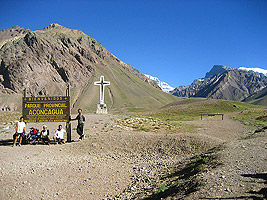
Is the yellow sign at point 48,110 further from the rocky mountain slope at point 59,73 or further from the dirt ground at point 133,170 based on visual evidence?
the rocky mountain slope at point 59,73

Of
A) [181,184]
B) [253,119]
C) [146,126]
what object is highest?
[146,126]

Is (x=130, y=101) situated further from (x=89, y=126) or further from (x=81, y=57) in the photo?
(x=89, y=126)

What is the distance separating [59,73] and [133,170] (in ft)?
457

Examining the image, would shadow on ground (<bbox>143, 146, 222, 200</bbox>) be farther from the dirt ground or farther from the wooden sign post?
the wooden sign post

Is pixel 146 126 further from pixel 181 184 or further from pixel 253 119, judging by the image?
pixel 253 119

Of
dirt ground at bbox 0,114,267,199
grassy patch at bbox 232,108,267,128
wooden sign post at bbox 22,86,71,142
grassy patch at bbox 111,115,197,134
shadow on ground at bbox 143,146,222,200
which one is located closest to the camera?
shadow on ground at bbox 143,146,222,200

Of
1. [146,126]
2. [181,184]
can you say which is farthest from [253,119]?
[181,184]

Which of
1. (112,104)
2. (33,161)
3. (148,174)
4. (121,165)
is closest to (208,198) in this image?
(148,174)

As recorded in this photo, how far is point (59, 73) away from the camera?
5477 inches

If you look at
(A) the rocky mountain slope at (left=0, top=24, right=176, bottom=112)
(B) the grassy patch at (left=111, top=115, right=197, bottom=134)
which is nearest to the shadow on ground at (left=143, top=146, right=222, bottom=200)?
(B) the grassy patch at (left=111, top=115, right=197, bottom=134)

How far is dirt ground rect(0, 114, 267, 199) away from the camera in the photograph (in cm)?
644

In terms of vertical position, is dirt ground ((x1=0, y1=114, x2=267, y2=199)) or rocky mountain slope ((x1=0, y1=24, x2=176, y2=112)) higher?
rocky mountain slope ((x1=0, y1=24, x2=176, y2=112))

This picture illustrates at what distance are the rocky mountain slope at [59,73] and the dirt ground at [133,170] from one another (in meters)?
106

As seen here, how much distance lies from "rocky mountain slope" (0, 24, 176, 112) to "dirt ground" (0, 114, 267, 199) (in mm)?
105768
